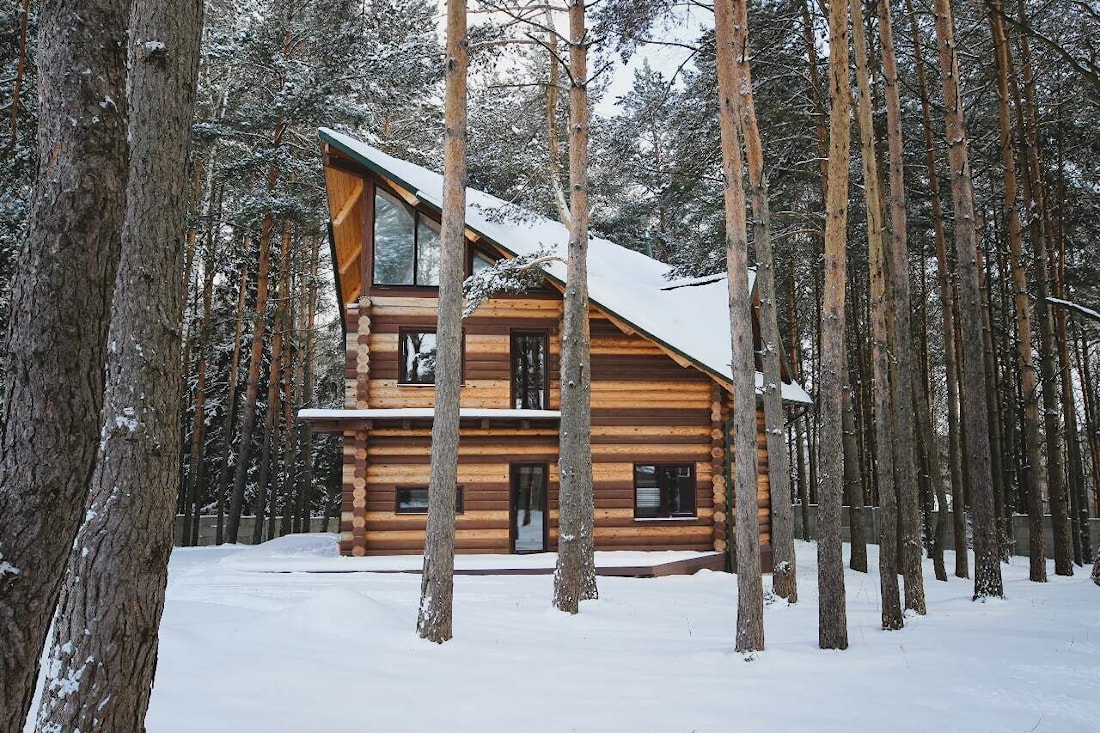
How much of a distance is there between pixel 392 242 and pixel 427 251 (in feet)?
2.52

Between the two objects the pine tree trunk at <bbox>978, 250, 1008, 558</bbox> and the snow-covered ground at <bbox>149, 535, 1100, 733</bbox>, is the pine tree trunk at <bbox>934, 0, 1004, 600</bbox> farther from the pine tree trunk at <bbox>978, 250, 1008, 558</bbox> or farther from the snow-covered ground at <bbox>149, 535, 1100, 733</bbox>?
the pine tree trunk at <bbox>978, 250, 1008, 558</bbox>

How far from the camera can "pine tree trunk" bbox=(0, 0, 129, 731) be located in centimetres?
245

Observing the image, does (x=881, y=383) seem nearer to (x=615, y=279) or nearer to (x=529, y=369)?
(x=529, y=369)

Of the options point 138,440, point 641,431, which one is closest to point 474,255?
point 641,431

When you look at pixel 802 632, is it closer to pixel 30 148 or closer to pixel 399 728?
pixel 399 728

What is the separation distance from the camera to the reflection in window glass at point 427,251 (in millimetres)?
16094

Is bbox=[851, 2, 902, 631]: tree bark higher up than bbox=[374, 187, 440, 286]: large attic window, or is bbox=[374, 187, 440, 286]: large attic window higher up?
bbox=[374, 187, 440, 286]: large attic window

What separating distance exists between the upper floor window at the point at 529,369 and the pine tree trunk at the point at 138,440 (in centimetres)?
1259

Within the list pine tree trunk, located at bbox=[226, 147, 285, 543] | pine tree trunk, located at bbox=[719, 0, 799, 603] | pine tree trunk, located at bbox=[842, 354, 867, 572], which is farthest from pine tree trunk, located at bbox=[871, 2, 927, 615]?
pine tree trunk, located at bbox=[226, 147, 285, 543]

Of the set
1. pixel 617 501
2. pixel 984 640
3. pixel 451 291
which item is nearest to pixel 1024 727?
pixel 984 640

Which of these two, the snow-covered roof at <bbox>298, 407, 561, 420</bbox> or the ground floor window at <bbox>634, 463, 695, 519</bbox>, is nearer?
the snow-covered roof at <bbox>298, 407, 561, 420</bbox>

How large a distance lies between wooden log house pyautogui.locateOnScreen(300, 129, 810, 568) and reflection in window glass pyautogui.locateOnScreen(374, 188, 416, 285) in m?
0.03

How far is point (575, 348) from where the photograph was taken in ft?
33.7

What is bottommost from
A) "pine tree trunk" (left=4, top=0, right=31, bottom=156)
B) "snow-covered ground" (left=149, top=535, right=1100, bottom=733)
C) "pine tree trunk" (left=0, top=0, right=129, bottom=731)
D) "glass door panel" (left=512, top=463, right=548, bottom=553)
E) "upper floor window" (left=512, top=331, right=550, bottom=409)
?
"snow-covered ground" (left=149, top=535, right=1100, bottom=733)
